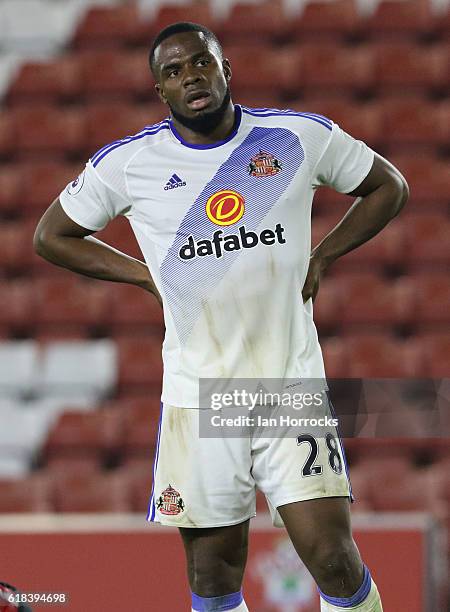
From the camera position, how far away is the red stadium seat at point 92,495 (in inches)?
192

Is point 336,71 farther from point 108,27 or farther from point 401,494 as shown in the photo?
point 401,494

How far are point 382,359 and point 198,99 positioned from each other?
9.63 feet

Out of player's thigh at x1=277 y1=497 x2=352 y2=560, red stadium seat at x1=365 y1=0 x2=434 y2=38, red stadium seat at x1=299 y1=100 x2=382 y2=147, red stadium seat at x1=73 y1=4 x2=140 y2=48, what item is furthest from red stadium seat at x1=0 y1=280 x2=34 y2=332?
player's thigh at x1=277 y1=497 x2=352 y2=560

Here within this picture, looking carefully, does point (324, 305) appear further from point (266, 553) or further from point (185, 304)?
point (185, 304)

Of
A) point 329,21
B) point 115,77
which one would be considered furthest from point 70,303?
point 329,21

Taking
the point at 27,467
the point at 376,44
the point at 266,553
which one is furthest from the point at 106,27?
the point at 266,553

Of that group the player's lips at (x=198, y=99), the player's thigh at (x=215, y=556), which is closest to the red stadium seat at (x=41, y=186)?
the player's lips at (x=198, y=99)

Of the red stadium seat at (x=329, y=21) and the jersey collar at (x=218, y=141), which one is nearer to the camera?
the jersey collar at (x=218, y=141)

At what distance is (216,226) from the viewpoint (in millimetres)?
2627

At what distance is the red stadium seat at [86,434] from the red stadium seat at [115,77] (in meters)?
2.36

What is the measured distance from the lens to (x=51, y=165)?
6617 mm

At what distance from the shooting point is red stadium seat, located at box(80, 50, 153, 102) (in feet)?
22.8

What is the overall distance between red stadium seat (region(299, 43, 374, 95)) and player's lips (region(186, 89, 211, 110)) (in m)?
4.25

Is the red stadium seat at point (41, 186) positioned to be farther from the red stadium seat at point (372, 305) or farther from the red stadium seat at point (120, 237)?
the red stadium seat at point (372, 305)
